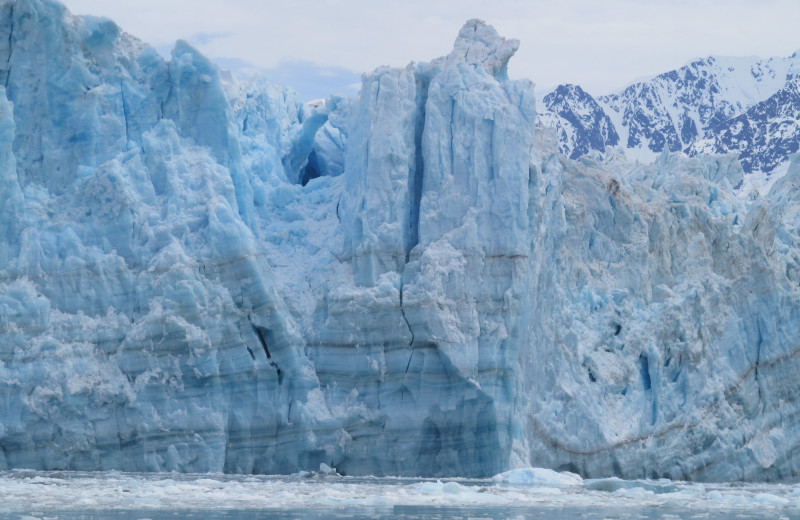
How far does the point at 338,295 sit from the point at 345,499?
569cm

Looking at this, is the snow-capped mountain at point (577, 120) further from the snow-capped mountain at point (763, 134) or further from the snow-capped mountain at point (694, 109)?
the snow-capped mountain at point (763, 134)

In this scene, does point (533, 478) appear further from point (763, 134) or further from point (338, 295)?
point (763, 134)

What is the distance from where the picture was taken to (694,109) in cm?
7594

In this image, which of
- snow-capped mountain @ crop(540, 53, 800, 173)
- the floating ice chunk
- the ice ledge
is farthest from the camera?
snow-capped mountain @ crop(540, 53, 800, 173)

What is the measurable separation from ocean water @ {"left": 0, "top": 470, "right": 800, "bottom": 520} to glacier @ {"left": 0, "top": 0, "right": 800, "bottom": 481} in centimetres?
110

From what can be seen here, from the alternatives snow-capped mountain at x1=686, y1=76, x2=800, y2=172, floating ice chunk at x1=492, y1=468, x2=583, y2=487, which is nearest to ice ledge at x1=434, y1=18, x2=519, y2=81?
floating ice chunk at x1=492, y1=468, x2=583, y2=487

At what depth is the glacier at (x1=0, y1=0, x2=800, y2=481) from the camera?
20031 mm

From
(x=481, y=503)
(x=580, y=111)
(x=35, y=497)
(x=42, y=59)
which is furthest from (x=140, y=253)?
(x=580, y=111)

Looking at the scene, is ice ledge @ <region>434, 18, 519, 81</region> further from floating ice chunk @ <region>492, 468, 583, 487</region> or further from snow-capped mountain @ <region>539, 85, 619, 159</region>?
snow-capped mountain @ <region>539, 85, 619, 159</region>

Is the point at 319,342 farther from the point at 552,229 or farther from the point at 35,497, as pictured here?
the point at 35,497

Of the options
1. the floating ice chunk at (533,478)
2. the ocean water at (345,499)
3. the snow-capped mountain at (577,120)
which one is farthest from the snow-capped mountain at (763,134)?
the ocean water at (345,499)

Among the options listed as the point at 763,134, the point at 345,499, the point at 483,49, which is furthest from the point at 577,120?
the point at 345,499

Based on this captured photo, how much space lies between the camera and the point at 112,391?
19703mm

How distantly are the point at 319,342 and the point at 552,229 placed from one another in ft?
17.3
